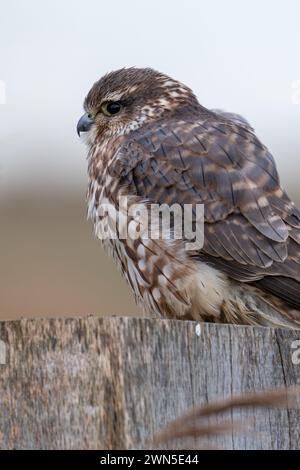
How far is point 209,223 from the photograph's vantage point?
4020mm

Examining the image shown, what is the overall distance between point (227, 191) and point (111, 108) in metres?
1.13

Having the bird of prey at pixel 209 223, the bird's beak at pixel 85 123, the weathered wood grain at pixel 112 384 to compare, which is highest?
the bird's beak at pixel 85 123

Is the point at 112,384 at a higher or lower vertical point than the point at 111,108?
lower

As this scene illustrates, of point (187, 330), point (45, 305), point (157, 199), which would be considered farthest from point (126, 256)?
point (45, 305)

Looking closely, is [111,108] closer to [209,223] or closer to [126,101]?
[126,101]

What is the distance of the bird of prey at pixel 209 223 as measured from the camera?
3.91 m

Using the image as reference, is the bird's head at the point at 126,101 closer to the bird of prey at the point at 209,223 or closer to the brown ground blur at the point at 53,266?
the bird of prey at the point at 209,223

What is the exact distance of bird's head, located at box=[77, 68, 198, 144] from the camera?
191 inches

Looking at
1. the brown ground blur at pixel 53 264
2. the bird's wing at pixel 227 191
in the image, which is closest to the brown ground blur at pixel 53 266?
the brown ground blur at pixel 53 264

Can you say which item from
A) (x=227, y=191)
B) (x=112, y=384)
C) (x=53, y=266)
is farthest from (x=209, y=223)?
(x=53, y=266)

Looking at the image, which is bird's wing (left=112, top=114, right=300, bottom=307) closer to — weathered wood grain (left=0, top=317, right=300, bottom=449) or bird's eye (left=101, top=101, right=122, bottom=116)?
bird's eye (left=101, top=101, right=122, bottom=116)

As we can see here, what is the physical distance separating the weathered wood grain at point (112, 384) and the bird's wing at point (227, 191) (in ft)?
4.28
